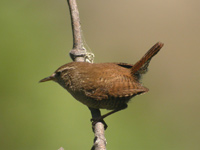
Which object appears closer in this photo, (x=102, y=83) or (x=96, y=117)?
(x=96, y=117)

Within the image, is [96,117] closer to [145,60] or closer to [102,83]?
[102,83]

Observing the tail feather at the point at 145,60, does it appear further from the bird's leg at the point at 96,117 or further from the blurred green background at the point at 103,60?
the bird's leg at the point at 96,117

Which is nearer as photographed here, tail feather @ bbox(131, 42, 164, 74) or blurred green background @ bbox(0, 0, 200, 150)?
tail feather @ bbox(131, 42, 164, 74)

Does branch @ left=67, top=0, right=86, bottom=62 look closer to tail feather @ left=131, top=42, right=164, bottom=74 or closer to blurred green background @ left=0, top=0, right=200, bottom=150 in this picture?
tail feather @ left=131, top=42, right=164, bottom=74

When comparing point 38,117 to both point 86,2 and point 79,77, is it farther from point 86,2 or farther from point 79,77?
point 86,2

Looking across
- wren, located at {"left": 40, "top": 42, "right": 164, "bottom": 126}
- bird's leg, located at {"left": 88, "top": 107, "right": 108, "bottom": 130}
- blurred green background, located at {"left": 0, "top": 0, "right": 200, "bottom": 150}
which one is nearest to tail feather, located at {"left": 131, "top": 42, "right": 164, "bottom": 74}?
wren, located at {"left": 40, "top": 42, "right": 164, "bottom": 126}

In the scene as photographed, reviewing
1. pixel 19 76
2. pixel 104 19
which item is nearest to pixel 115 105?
pixel 19 76

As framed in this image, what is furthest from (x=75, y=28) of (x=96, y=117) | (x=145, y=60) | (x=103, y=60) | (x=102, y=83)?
(x=103, y=60)

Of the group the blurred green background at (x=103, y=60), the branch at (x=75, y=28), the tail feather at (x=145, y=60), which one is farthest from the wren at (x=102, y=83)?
the blurred green background at (x=103, y=60)
